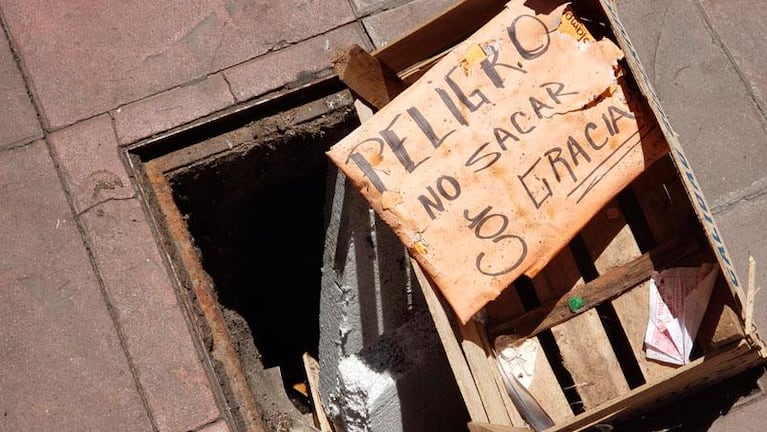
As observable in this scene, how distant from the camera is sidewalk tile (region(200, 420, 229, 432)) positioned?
3.00m

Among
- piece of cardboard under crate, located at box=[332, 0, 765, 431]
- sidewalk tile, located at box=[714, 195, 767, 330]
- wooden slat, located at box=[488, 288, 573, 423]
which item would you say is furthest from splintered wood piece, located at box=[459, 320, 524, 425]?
sidewalk tile, located at box=[714, 195, 767, 330]

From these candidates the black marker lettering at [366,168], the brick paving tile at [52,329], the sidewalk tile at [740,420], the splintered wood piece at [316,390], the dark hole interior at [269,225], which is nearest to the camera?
the black marker lettering at [366,168]

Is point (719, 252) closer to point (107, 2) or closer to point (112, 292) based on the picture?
point (112, 292)

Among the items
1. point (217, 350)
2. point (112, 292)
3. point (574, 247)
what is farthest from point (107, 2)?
point (574, 247)

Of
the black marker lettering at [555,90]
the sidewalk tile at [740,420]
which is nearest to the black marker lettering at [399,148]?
the black marker lettering at [555,90]

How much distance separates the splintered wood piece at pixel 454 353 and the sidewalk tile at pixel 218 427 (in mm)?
905

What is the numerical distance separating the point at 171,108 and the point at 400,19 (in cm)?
101

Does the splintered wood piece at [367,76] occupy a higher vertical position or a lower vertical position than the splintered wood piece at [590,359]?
higher

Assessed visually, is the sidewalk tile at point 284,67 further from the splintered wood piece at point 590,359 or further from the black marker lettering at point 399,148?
the splintered wood piece at point 590,359

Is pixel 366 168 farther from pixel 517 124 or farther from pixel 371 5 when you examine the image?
pixel 371 5

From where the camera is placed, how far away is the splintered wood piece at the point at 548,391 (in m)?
2.76

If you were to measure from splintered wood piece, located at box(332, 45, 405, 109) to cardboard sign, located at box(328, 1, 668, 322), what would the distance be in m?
0.21

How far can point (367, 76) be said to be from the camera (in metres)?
2.79

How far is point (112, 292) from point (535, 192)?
1.62 meters
